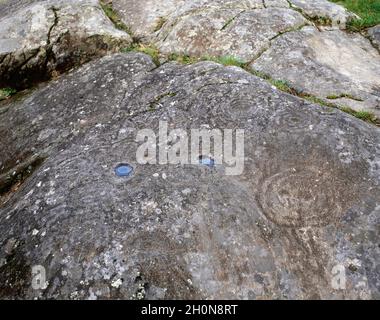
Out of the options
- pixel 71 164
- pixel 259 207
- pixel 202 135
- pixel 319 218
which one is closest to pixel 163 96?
pixel 202 135

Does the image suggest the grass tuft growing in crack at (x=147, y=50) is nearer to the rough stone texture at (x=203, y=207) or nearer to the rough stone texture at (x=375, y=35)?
the rough stone texture at (x=203, y=207)

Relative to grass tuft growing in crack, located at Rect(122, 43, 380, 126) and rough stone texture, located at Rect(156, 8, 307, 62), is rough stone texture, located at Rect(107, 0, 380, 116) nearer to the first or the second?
rough stone texture, located at Rect(156, 8, 307, 62)

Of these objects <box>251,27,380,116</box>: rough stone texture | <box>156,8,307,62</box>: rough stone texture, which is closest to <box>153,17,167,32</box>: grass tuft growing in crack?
<box>156,8,307,62</box>: rough stone texture

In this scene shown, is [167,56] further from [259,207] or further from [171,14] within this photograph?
[259,207]

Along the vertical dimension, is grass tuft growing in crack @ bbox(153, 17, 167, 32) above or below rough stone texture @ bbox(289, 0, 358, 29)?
above

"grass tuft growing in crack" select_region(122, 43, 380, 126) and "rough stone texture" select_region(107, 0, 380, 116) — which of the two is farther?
"rough stone texture" select_region(107, 0, 380, 116)

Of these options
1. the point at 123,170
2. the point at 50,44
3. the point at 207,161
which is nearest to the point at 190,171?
the point at 207,161

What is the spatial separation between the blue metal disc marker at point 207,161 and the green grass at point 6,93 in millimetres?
4815

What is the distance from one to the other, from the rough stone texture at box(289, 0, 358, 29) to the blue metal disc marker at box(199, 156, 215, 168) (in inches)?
221

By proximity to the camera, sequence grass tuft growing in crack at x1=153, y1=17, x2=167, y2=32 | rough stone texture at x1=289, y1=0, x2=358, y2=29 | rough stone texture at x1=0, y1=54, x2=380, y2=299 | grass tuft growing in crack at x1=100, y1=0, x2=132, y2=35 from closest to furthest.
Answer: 1. rough stone texture at x1=0, y1=54, x2=380, y2=299
2. grass tuft growing in crack at x1=153, y1=17, x2=167, y2=32
3. grass tuft growing in crack at x1=100, y1=0, x2=132, y2=35
4. rough stone texture at x1=289, y1=0, x2=358, y2=29

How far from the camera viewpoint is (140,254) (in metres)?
4.09

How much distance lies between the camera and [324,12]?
9.12m

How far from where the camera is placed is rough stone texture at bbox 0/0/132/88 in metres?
7.88

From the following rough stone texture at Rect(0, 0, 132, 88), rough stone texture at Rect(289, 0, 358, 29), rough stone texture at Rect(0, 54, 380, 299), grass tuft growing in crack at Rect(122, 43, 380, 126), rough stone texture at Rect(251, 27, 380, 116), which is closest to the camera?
rough stone texture at Rect(0, 54, 380, 299)
